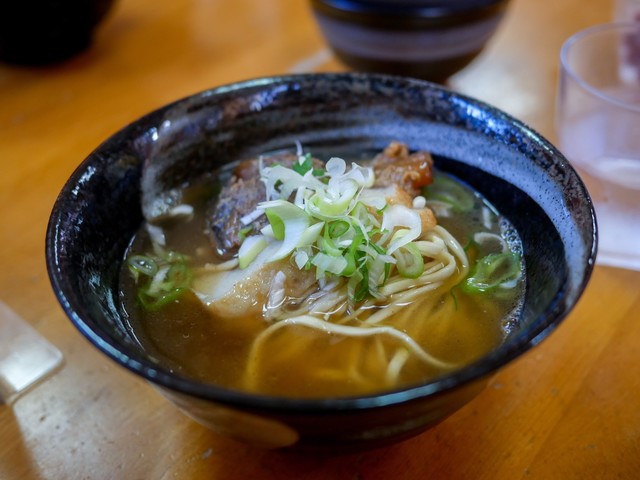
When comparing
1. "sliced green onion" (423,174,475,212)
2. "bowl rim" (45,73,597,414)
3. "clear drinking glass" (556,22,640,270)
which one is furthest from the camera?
"clear drinking glass" (556,22,640,270)

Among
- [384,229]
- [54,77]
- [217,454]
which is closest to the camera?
[217,454]

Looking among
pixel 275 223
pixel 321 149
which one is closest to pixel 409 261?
pixel 275 223

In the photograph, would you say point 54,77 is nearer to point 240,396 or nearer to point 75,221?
point 75,221

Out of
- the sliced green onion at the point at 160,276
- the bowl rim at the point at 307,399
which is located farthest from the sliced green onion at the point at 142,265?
the bowl rim at the point at 307,399

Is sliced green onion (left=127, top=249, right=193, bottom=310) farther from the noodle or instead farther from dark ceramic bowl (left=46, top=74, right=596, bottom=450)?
the noodle

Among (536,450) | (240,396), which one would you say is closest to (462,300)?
(536,450)

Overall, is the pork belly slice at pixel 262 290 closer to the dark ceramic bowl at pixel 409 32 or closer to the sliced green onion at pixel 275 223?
the sliced green onion at pixel 275 223

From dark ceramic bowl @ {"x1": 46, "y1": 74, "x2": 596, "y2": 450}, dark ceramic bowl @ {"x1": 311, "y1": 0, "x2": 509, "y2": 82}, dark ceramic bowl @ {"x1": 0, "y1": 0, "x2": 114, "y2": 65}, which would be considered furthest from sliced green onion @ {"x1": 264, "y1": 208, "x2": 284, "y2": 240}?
dark ceramic bowl @ {"x1": 0, "y1": 0, "x2": 114, "y2": 65}
